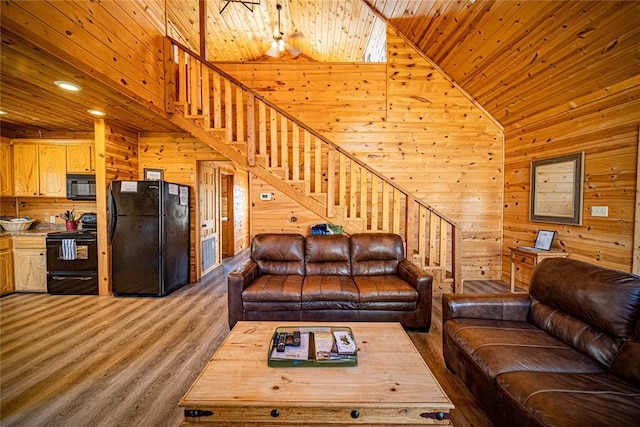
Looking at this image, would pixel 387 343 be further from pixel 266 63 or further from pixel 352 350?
pixel 266 63

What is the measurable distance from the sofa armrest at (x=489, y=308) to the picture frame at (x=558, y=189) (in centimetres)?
219

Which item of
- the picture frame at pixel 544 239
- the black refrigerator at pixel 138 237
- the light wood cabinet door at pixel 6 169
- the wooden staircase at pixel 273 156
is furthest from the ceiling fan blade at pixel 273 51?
the picture frame at pixel 544 239

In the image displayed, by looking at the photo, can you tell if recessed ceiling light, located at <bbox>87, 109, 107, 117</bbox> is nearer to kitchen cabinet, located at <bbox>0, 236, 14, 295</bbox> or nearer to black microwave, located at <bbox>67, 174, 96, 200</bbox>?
black microwave, located at <bbox>67, 174, 96, 200</bbox>

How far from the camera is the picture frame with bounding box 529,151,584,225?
3.31 metres

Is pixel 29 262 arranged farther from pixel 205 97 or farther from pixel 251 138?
pixel 251 138

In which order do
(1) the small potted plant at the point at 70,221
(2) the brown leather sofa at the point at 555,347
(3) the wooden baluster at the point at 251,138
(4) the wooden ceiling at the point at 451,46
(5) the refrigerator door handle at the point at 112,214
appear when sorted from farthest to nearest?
(1) the small potted plant at the point at 70,221, (5) the refrigerator door handle at the point at 112,214, (3) the wooden baluster at the point at 251,138, (4) the wooden ceiling at the point at 451,46, (2) the brown leather sofa at the point at 555,347

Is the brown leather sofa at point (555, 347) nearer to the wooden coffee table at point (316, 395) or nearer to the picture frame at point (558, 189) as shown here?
the wooden coffee table at point (316, 395)

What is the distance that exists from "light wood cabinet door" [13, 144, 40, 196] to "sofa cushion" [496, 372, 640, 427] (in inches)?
238

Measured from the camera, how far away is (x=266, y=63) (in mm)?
4430

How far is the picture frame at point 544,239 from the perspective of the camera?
11.6 ft

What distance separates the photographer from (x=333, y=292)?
2.64 m

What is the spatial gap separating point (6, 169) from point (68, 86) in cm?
256

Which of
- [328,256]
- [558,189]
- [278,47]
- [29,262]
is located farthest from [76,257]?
[558,189]

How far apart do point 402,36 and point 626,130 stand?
10.7 ft
